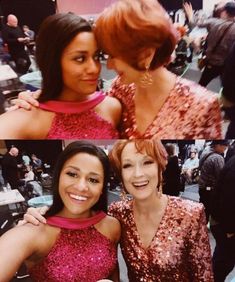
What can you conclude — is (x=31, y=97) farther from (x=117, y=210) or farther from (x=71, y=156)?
(x=117, y=210)

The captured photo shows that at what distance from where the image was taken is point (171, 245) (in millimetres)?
1087

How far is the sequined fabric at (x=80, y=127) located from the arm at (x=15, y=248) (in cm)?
25

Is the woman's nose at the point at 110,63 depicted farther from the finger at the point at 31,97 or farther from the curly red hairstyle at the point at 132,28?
the finger at the point at 31,97

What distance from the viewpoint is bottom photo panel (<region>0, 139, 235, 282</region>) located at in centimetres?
101

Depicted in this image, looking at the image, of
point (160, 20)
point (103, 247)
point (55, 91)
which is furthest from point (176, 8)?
point (103, 247)

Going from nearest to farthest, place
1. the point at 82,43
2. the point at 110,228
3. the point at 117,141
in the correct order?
the point at 82,43 < the point at 117,141 < the point at 110,228

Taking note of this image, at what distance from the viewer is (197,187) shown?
1.05 m

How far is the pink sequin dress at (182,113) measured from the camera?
0.92 m

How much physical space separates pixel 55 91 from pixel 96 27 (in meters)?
0.16

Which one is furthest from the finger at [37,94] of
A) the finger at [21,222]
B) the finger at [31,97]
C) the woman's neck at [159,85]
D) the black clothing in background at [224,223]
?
the black clothing in background at [224,223]

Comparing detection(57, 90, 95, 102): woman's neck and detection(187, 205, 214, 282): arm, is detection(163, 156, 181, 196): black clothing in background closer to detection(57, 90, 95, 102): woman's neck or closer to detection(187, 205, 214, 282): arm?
detection(187, 205, 214, 282): arm

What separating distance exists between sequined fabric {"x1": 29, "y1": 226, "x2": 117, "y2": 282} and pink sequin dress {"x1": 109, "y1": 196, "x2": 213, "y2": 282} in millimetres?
56

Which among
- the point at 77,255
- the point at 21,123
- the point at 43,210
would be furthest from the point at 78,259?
the point at 21,123

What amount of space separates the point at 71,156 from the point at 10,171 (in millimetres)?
149
